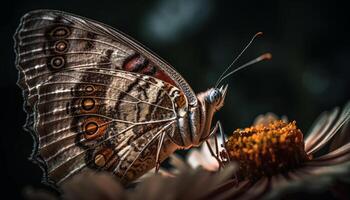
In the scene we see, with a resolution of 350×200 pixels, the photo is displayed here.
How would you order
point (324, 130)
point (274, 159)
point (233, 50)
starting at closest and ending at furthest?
1. point (274, 159)
2. point (324, 130)
3. point (233, 50)

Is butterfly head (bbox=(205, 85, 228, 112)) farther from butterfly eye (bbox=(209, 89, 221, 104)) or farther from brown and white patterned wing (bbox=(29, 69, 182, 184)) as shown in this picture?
brown and white patterned wing (bbox=(29, 69, 182, 184))

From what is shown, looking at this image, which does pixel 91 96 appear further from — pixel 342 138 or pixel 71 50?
pixel 342 138

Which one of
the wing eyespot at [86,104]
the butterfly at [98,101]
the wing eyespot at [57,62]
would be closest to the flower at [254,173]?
the butterfly at [98,101]

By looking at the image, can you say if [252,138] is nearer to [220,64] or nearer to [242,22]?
[220,64]

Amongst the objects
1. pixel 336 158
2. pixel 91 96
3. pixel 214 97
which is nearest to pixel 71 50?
pixel 91 96

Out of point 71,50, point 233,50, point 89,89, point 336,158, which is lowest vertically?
point 336,158

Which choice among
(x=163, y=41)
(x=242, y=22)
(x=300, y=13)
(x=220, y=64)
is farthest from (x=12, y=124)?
(x=300, y=13)
